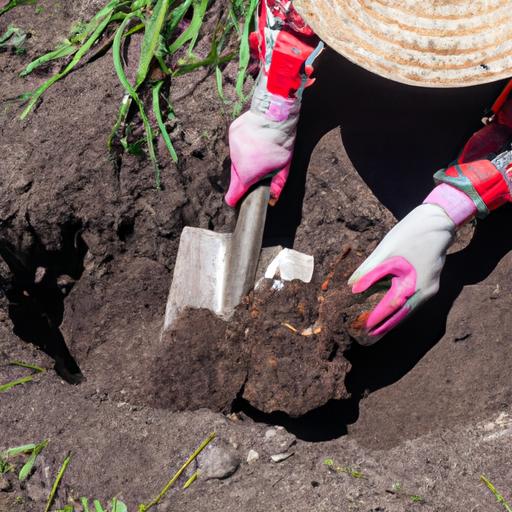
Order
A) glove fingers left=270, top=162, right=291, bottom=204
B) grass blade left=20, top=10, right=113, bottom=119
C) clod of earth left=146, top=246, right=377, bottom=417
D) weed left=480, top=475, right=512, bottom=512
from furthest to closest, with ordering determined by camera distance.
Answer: grass blade left=20, top=10, right=113, bottom=119 < glove fingers left=270, top=162, right=291, bottom=204 < clod of earth left=146, top=246, right=377, bottom=417 < weed left=480, top=475, right=512, bottom=512

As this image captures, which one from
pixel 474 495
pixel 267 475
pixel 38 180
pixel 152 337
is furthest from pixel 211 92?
pixel 474 495

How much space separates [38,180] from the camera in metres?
2.18

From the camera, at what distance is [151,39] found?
89.9 inches

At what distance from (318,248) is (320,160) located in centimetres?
24

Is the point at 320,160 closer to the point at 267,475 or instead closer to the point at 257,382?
the point at 257,382

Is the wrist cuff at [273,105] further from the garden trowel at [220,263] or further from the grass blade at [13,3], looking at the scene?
the grass blade at [13,3]

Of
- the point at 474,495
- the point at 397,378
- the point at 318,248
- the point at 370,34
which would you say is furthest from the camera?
the point at 318,248

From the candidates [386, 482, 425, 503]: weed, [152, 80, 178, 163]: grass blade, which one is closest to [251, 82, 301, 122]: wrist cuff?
[152, 80, 178, 163]: grass blade

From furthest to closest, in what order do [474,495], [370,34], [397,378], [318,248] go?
[318,248] < [397,378] < [370,34] < [474,495]

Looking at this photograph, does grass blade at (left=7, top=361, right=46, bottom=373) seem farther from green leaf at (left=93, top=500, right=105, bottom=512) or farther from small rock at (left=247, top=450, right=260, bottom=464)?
small rock at (left=247, top=450, right=260, bottom=464)

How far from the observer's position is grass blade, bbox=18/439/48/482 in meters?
1.73

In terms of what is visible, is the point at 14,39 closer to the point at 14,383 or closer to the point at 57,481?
the point at 14,383

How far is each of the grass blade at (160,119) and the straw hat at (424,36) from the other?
52cm

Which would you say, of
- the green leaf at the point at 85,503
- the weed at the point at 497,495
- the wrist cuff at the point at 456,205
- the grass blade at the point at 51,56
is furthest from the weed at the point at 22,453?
the grass blade at the point at 51,56
